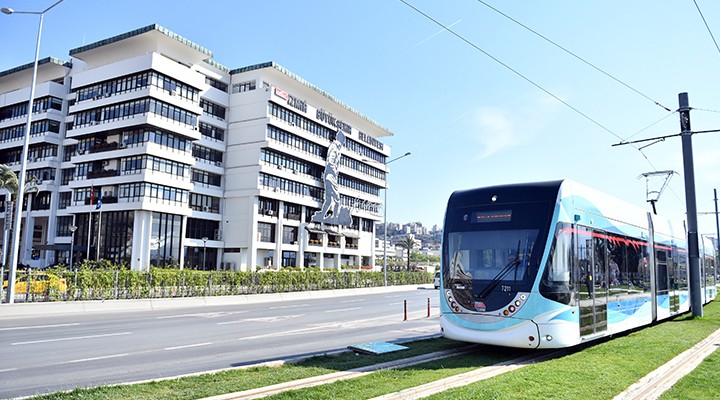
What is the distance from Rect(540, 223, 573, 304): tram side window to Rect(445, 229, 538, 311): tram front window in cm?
31

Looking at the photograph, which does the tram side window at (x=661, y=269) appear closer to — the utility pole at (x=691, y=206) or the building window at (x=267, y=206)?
the utility pole at (x=691, y=206)

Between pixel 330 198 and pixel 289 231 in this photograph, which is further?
pixel 330 198

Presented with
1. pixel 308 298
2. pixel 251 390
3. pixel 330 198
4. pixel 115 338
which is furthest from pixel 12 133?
pixel 251 390

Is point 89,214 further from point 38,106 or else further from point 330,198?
point 330,198

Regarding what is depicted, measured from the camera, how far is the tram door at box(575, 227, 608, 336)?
10.5 m

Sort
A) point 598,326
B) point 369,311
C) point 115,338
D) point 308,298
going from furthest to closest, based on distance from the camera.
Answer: point 308,298 → point 369,311 → point 115,338 → point 598,326

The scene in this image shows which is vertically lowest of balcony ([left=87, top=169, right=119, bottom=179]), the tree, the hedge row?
the hedge row

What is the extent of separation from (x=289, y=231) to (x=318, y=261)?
326 inches

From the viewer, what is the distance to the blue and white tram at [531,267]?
9766 millimetres

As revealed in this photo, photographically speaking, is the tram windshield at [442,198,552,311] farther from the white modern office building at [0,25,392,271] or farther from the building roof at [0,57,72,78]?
the building roof at [0,57,72,78]

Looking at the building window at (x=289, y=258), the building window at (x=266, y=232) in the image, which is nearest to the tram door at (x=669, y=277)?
the building window at (x=266, y=232)

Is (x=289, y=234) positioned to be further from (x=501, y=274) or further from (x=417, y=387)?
(x=417, y=387)

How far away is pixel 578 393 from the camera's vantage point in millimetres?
6801

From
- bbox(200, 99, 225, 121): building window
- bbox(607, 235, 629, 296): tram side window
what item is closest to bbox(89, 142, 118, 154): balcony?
bbox(200, 99, 225, 121): building window
